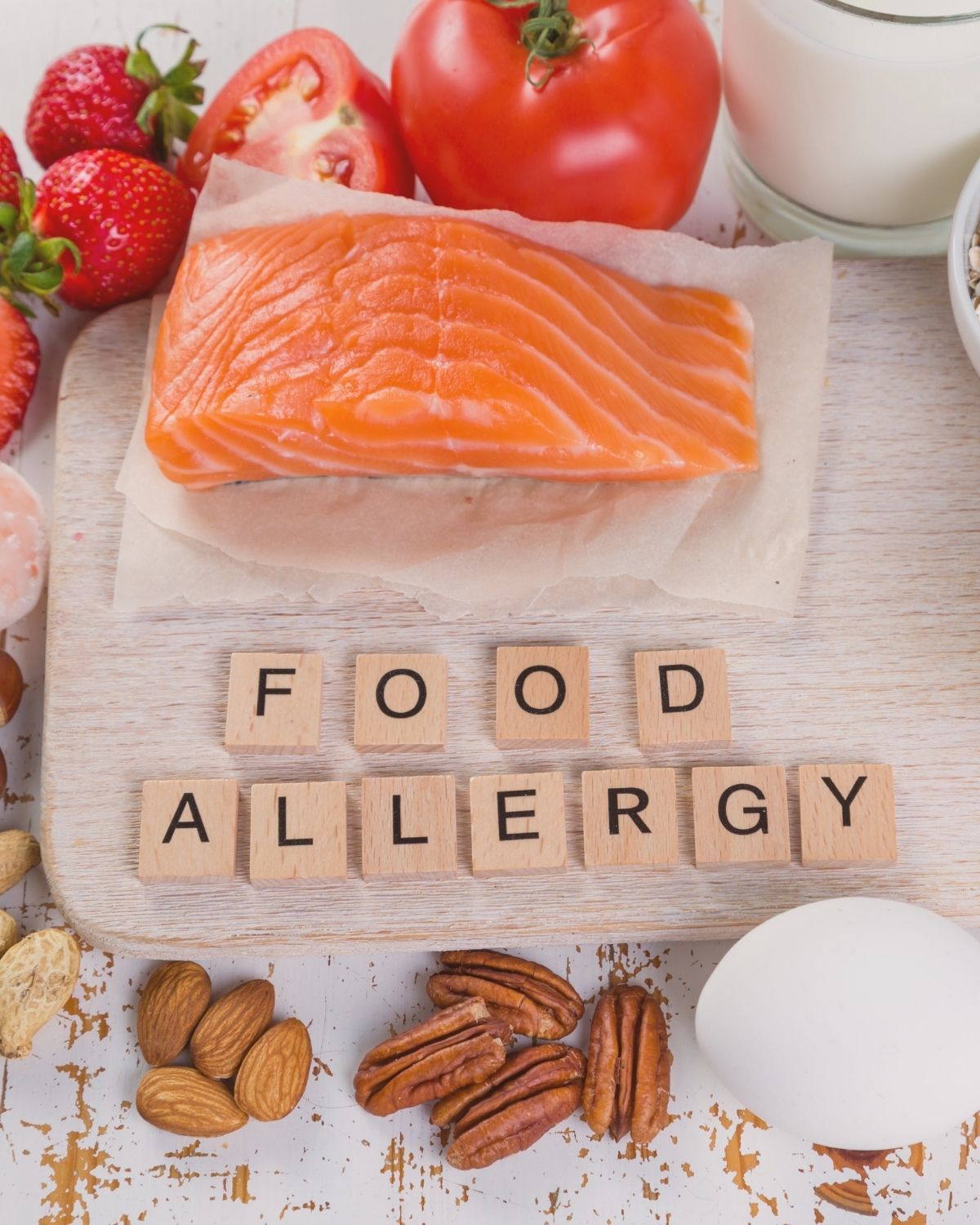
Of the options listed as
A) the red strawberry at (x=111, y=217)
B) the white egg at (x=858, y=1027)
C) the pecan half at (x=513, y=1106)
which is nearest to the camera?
the white egg at (x=858, y=1027)

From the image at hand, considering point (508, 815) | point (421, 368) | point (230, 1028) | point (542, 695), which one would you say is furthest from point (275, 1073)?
point (421, 368)

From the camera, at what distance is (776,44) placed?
1214 mm

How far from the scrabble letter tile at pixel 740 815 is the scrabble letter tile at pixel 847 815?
0.08ft

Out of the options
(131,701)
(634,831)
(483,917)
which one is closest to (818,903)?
(634,831)

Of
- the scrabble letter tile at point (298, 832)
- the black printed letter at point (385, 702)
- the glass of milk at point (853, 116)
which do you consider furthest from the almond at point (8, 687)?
the glass of milk at point (853, 116)

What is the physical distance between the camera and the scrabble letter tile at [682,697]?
1255 mm

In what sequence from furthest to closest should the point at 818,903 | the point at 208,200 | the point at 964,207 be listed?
the point at 208,200 < the point at 964,207 < the point at 818,903

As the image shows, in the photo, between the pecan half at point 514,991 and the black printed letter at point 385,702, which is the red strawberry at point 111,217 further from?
the pecan half at point 514,991

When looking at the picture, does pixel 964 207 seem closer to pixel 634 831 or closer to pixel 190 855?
pixel 634 831

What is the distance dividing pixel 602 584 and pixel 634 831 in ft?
0.89

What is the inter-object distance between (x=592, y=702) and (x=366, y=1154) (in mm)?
528

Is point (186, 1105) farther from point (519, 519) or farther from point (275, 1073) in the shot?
point (519, 519)

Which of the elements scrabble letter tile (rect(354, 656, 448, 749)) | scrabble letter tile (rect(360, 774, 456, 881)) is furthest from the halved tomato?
scrabble letter tile (rect(360, 774, 456, 881))

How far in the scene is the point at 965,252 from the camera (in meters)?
1.28
